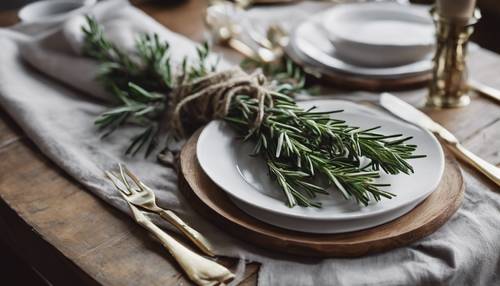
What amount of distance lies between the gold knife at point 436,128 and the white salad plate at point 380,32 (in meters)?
0.11

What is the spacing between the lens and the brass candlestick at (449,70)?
96cm

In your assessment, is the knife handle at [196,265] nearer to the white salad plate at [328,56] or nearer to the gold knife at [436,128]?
the gold knife at [436,128]

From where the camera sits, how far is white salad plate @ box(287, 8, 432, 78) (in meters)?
1.04

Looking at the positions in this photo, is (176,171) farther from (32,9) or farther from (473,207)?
(32,9)

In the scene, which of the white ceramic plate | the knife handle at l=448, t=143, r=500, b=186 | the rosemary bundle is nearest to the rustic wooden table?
the knife handle at l=448, t=143, r=500, b=186

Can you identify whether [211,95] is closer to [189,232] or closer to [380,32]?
[189,232]

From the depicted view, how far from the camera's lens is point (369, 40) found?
1.08 metres

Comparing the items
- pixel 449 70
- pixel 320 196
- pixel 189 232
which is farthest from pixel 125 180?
pixel 449 70

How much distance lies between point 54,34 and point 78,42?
0.21 ft

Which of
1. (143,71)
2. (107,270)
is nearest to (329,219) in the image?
(107,270)

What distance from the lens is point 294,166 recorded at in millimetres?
753

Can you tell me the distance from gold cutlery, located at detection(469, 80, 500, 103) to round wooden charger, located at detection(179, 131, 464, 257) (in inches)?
11.0

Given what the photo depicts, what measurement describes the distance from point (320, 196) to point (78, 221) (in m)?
0.30

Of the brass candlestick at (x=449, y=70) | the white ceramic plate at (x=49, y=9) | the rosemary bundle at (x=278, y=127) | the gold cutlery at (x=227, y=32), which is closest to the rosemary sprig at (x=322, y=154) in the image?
the rosemary bundle at (x=278, y=127)
